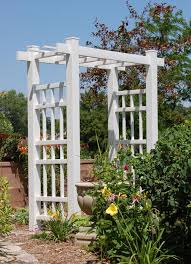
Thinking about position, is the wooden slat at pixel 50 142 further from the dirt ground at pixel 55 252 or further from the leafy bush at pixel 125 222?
the leafy bush at pixel 125 222

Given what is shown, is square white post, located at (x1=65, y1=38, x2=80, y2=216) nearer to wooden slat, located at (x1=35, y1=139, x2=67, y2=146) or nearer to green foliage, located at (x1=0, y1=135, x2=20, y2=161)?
wooden slat, located at (x1=35, y1=139, x2=67, y2=146)

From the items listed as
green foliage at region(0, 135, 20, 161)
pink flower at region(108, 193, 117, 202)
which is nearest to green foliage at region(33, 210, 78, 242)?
pink flower at region(108, 193, 117, 202)

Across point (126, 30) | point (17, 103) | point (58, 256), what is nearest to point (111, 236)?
point (58, 256)

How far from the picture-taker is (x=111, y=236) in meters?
5.35

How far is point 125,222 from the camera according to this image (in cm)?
525

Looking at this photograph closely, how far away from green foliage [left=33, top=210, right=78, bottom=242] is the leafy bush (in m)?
0.83

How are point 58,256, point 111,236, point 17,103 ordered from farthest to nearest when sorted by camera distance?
point 17,103 < point 58,256 < point 111,236

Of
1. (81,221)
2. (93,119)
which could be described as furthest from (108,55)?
(93,119)

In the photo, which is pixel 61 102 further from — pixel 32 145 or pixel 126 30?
pixel 126 30

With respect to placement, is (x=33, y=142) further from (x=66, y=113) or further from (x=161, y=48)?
(x=161, y=48)

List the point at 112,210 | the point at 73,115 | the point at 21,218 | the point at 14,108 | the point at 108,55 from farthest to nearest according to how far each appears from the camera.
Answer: the point at 14,108 → the point at 21,218 → the point at 108,55 → the point at 73,115 → the point at 112,210

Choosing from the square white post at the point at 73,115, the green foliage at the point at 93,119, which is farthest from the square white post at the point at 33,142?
the green foliage at the point at 93,119

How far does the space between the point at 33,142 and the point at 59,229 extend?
179 cm

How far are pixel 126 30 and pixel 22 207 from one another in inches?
244
